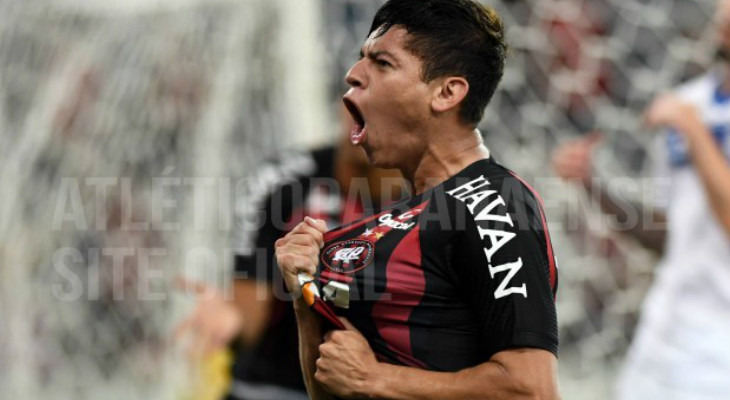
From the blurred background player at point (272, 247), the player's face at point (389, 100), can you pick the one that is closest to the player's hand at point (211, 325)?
the blurred background player at point (272, 247)

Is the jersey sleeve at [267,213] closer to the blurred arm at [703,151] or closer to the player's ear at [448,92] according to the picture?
the blurred arm at [703,151]

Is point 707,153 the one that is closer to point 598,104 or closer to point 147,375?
point 598,104

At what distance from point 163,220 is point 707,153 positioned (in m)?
2.58

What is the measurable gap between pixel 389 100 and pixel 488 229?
265 mm

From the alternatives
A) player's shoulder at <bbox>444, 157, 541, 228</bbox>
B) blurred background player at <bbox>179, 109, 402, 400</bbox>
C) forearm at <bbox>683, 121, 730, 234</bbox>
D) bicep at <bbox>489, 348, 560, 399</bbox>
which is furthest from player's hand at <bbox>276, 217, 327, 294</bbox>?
forearm at <bbox>683, 121, 730, 234</bbox>

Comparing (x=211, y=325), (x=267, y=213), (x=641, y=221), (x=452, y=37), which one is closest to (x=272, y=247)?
(x=267, y=213)

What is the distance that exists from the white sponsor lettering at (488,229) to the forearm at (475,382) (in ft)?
0.32

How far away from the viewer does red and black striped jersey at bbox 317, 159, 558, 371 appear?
1589 mm

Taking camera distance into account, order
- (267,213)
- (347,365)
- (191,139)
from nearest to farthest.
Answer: (347,365) < (267,213) < (191,139)

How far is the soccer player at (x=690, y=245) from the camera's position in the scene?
3053 millimetres

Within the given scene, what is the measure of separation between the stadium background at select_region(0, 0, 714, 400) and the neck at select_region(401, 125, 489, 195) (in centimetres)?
215

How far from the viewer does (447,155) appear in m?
1.78

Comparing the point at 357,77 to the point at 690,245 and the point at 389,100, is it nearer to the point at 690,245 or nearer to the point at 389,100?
the point at 389,100

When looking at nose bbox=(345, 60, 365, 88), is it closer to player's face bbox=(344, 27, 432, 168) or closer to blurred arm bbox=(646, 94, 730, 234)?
player's face bbox=(344, 27, 432, 168)
